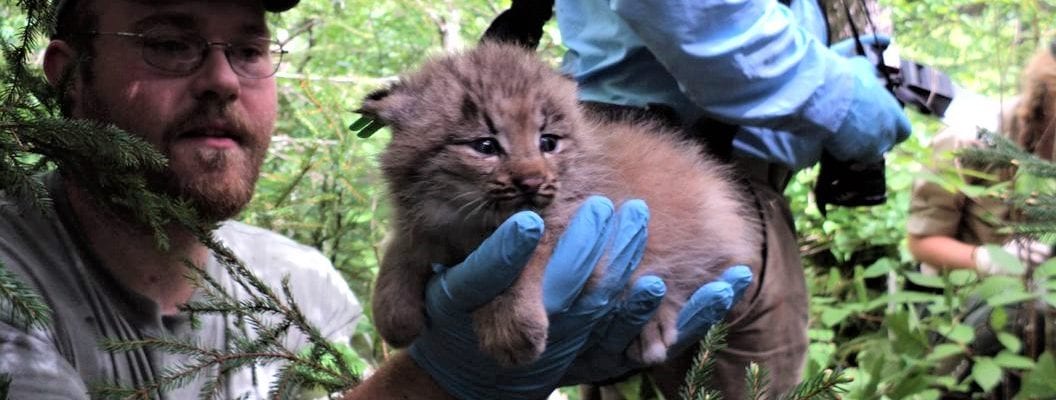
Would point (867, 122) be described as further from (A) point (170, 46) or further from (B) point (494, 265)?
(A) point (170, 46)

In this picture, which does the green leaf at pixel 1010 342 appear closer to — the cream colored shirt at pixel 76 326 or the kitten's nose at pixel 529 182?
the kitten's nose at pixel 529 182

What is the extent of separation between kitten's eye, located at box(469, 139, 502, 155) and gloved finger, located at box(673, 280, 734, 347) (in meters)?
0.61

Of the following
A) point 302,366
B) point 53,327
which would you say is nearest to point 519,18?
point 302,366

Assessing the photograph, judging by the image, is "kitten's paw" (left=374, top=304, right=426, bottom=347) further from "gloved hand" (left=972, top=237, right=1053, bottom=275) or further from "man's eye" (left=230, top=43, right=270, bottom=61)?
"gloved hand" (left=972, top=237, right=1053, bottom=275)

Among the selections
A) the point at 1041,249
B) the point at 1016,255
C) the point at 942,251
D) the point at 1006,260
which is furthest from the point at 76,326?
the point at 942,251

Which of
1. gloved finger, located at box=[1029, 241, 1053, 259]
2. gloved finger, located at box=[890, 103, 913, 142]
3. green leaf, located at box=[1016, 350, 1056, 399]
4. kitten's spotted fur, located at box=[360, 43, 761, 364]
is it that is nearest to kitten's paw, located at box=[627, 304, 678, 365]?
kitten's spotted fur, located at box=[360, 43, 761, 364]

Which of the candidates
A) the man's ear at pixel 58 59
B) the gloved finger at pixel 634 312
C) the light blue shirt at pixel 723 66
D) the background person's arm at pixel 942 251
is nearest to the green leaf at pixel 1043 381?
the light blue shirt at pixel 723 66

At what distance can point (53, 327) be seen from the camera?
223 cm

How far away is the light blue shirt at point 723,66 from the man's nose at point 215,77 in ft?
3.25

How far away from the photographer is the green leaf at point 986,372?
10.1 feet

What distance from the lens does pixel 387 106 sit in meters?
2.18

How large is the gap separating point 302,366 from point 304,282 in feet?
3.56

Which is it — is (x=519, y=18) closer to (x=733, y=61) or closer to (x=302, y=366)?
(x=733, y=61)

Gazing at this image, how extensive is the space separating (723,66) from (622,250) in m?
0.57
